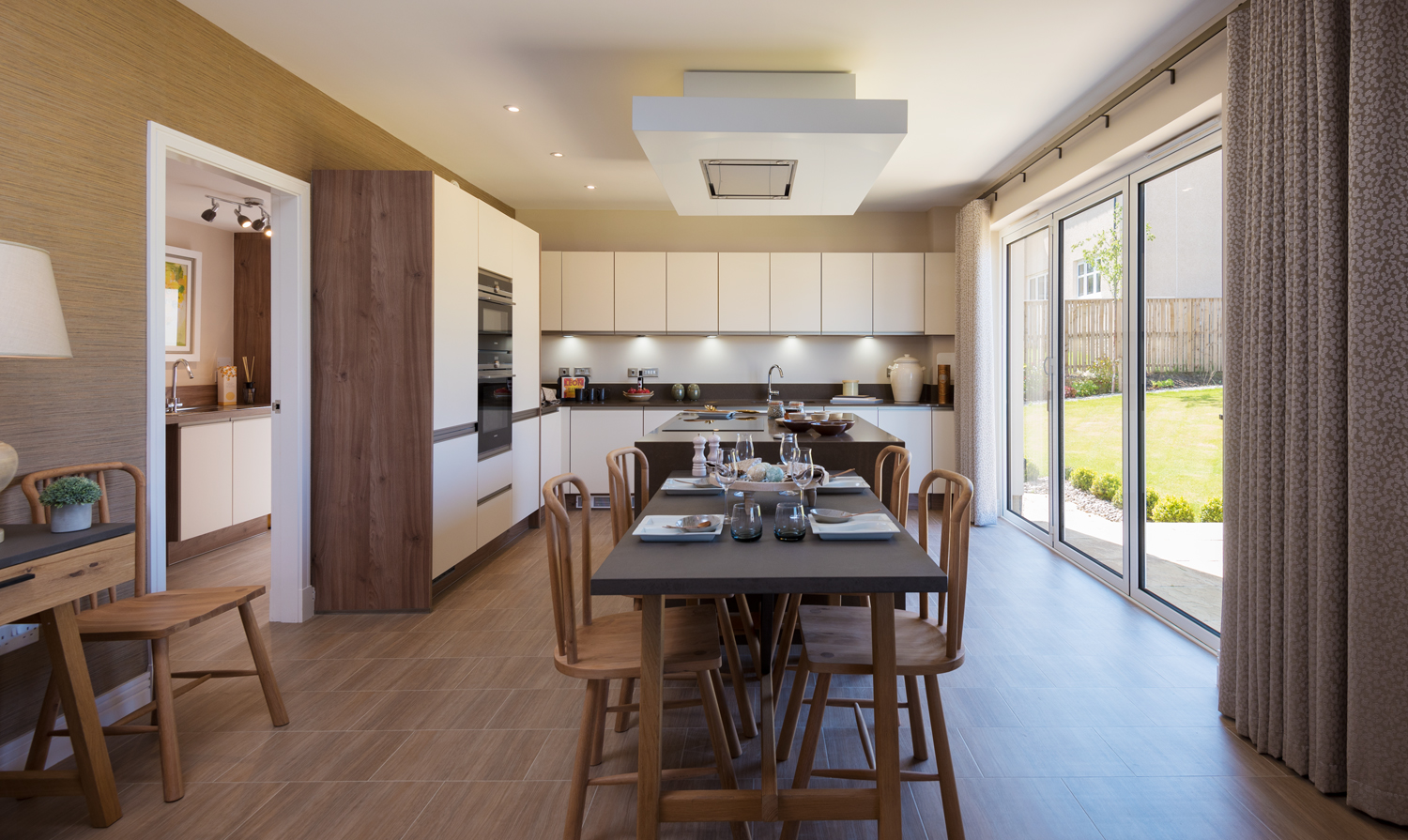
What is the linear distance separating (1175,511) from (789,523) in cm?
265

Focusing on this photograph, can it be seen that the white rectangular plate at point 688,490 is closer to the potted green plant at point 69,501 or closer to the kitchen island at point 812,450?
the kitchen island at point 812,450

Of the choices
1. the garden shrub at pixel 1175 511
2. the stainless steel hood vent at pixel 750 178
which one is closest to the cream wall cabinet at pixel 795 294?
the stainless steel hood vent at pixel 750 178

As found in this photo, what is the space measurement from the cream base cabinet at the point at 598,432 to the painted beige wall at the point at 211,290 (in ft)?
9.17

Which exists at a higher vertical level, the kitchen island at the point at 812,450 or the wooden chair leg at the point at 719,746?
the kitchen island at the point at 812,450

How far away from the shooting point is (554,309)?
21.0 ft

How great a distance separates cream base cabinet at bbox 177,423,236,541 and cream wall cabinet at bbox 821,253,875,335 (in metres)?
4.62

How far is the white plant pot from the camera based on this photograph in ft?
6.57

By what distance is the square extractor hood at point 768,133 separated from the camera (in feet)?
10.5

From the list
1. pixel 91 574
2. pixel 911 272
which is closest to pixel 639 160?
pixel 911 272

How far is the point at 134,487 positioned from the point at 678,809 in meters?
2.27

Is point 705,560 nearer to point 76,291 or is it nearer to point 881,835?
point 881,835

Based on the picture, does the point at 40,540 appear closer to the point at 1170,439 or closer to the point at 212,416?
the point at 212,416

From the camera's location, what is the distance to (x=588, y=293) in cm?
639

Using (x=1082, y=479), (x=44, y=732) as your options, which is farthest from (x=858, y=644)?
(x=1082, y=479)
